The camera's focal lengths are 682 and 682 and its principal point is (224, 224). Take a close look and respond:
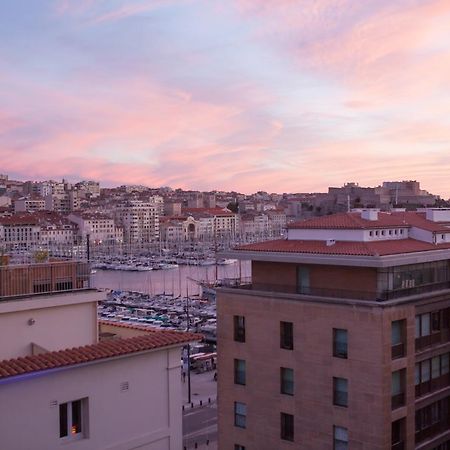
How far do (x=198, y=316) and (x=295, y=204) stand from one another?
449 feet

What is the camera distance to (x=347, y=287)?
1287 cm

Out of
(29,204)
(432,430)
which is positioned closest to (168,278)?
(432,430)

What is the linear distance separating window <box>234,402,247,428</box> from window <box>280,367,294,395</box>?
3.63 ft

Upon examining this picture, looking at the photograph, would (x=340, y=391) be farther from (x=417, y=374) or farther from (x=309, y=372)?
(x=417, y=374)

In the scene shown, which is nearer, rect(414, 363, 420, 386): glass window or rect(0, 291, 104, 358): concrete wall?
rect(0, 291, 104, 358): concrete wall

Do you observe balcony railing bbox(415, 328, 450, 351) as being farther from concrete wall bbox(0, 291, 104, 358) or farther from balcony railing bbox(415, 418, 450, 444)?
concrete wall bbox(0, 291, 104, 358)

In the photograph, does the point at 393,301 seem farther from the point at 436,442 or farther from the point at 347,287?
the point at 436,442

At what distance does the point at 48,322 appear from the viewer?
7.27m

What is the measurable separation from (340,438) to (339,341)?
1784 mm

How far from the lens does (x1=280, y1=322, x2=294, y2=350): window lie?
1320 centimetres

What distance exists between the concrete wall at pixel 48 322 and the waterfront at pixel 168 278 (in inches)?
1993

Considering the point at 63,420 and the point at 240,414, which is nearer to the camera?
the point at 63,420

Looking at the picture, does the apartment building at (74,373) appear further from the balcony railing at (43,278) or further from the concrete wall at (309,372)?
the concrete wall at (309,372)

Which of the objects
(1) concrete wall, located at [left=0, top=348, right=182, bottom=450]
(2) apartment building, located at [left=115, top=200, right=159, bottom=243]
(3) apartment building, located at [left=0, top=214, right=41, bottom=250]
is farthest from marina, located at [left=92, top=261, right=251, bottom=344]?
(2) apartment building, located at [left=115, top=200, right=159, bottom=243]
